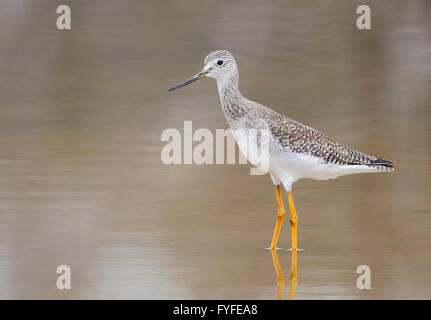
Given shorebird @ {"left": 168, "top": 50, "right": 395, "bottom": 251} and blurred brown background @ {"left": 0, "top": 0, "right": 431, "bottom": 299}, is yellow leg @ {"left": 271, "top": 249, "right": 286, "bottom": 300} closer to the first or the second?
blurred brown background @ {"left": 0, "top": 0, "right": 431, "bottom": 299}

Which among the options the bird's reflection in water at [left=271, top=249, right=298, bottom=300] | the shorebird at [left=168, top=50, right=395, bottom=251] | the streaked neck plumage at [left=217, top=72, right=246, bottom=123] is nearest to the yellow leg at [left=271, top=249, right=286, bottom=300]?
the bird's reflection in water at [left=271, top=249, right=298, bottom=300]

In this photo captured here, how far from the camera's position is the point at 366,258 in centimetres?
895

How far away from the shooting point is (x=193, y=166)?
42.3 ft

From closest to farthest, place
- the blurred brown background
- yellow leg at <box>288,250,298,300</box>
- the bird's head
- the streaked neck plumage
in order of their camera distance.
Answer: yellow leg at <box>288,250,298,300</box> < the blurred brown background < the streaked neck plumage < the bird's head

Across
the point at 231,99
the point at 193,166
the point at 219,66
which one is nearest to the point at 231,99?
the point at 231,99

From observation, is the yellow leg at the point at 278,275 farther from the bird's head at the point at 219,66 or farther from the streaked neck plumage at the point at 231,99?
the bird's head at the point at 219,66

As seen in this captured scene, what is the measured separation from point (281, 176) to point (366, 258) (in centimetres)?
132

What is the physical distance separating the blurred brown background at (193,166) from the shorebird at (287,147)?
0.72 meters

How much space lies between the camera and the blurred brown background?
28.3 ft

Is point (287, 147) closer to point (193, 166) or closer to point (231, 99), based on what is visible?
point (231, 99)

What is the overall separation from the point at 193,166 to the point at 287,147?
3.69 metres

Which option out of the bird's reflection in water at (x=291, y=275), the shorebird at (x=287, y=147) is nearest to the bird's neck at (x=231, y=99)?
the shorebird at (x=287, y=147)

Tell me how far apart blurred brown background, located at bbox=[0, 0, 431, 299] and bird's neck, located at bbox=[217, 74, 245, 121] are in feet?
4.63
